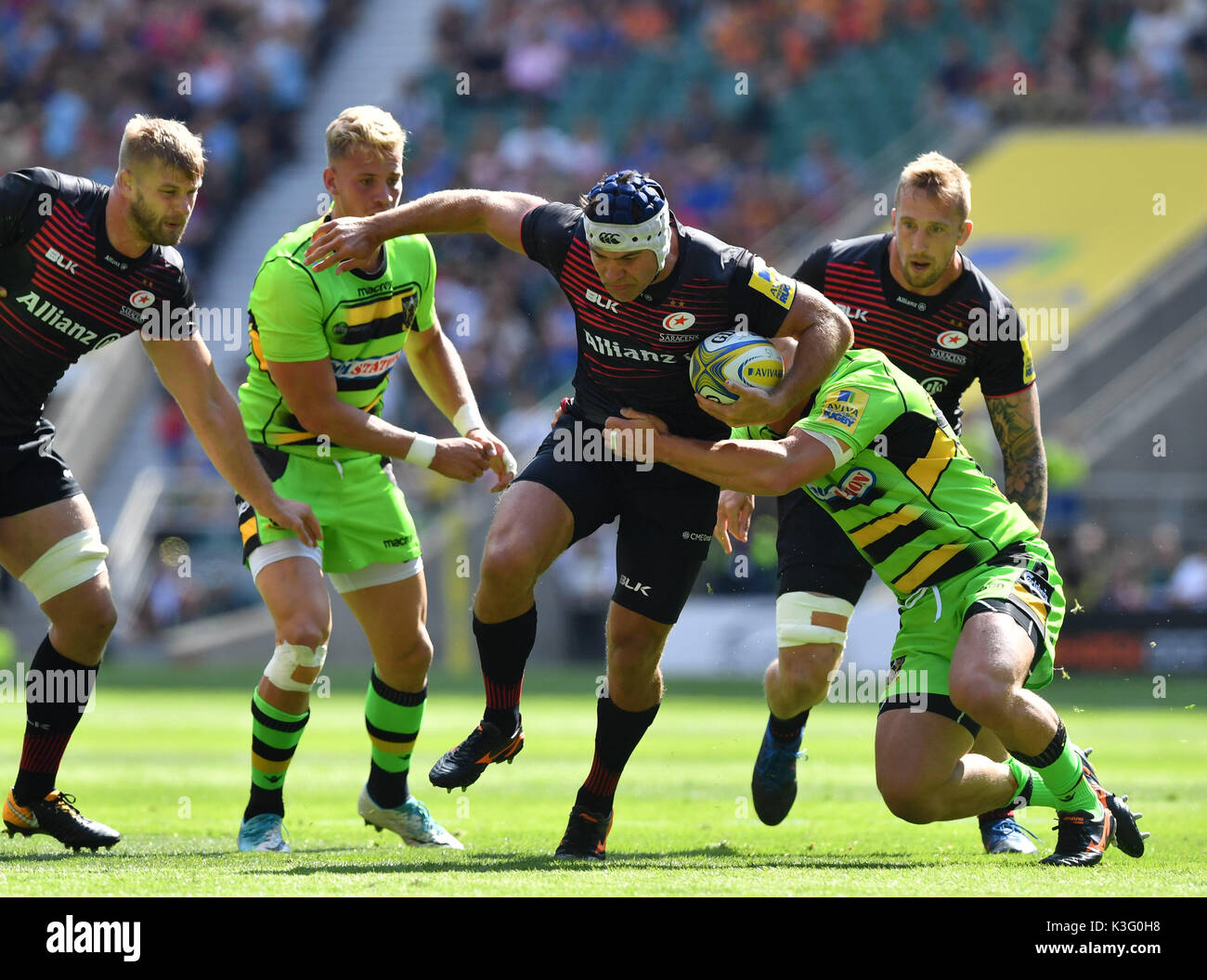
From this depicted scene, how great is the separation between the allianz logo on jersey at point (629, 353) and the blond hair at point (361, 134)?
3.98 ft

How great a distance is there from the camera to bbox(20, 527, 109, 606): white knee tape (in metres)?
7.15

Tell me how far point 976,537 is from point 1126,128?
19.5 meters

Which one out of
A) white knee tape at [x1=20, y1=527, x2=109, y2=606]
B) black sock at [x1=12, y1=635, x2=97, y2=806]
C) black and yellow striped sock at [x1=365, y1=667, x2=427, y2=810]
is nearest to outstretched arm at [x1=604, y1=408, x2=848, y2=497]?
black and yellow striped sock at [x1=365, y1=667, x2=427, y2=810]

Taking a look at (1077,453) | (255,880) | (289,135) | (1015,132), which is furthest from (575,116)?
(255,880)

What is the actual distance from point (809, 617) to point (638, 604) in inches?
46.2

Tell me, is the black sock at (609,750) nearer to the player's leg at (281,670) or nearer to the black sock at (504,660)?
the black sock at (504,660)

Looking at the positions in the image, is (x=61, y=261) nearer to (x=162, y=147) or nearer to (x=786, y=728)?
(x=162, y=147)

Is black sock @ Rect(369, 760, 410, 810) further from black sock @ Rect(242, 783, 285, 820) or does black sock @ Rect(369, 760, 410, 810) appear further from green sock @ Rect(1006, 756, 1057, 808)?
green sock @ Rect(1006, 756, 1057, 808)

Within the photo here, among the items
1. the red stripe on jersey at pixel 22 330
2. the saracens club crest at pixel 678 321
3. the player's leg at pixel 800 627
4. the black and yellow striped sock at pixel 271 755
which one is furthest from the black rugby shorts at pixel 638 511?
the red stripe on jersey at pixel 22 330

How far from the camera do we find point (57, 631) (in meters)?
7.25

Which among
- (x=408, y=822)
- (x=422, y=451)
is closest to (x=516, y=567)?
(x=422, y=451)

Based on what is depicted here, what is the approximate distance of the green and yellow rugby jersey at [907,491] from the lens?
6.76m

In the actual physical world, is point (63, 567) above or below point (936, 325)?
below

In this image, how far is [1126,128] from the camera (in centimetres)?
2459
